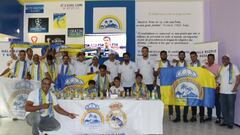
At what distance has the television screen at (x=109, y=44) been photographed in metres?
8.85

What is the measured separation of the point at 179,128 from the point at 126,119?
1.45m

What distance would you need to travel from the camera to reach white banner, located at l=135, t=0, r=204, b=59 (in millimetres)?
8859

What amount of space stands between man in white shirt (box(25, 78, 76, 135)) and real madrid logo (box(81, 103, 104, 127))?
0.42m

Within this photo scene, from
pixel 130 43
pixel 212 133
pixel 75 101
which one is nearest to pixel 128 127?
pixel 75 101

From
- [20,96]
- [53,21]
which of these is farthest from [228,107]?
[53,21]

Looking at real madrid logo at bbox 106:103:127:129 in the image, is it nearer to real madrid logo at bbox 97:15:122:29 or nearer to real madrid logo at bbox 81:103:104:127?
real madrid logo at bbox 81:103:104:127

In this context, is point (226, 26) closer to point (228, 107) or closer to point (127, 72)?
point (228, 107)

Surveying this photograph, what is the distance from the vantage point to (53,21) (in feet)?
30.0

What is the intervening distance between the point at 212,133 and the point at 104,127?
2.06 m

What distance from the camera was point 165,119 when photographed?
686 centimetres

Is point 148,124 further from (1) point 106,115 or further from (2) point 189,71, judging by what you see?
(2) point 189,71

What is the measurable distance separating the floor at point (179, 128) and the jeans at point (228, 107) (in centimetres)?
20

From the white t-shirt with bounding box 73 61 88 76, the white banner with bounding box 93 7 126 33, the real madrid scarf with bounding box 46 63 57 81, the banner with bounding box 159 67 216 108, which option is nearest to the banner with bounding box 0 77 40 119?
the real madrid scarf with bounding box 46 63 57 81

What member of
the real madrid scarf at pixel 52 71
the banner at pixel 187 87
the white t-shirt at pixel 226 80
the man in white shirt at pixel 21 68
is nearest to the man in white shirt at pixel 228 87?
the white t-shirt at pixel 226 80
